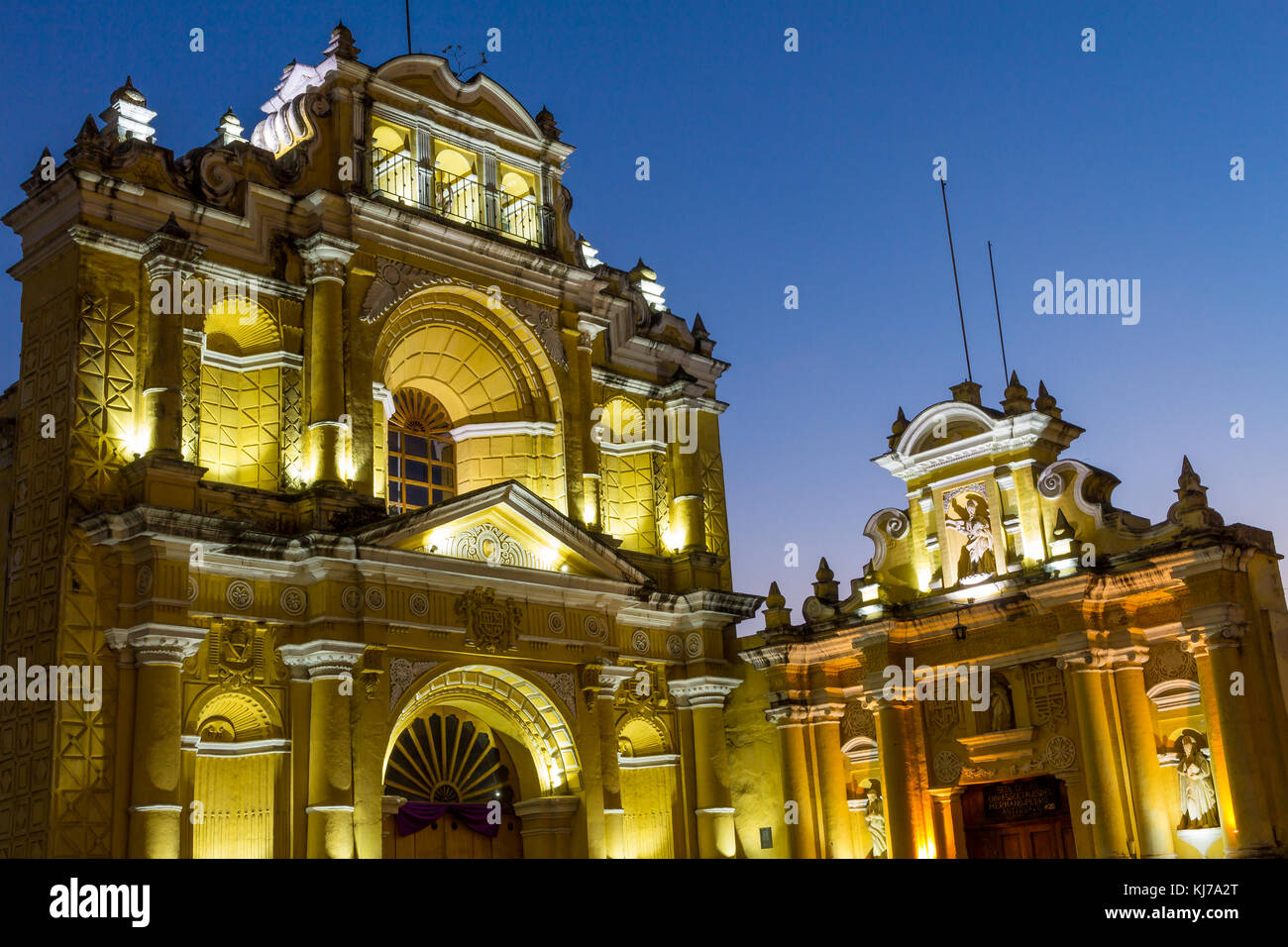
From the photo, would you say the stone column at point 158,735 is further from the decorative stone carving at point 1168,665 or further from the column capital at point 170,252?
the decorative stone carving at point 1168,665

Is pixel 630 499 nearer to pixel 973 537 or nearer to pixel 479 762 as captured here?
pixel 479 762

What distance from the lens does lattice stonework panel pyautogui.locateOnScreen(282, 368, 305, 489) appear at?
22859 millimetres

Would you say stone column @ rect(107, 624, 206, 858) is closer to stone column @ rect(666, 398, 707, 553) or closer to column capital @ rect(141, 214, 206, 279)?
column capital @ rect(141, 214, 206, 279)

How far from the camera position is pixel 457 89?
87.4 ft

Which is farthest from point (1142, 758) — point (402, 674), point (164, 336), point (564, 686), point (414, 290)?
point (164, 336)

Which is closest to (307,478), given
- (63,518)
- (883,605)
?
(63,518)

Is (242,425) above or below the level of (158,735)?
above

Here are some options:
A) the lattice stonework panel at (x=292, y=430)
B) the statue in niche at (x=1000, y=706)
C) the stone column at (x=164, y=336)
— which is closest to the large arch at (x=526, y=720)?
the lattice stonework panel at (x=292, y=430)

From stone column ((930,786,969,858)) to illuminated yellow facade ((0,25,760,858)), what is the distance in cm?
386

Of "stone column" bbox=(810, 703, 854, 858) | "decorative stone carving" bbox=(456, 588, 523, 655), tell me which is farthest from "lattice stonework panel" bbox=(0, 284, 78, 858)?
"stone column" bbox=(810, 703, 854, 858)

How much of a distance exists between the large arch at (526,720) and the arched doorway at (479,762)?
2cm

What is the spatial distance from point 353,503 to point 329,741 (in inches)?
149
